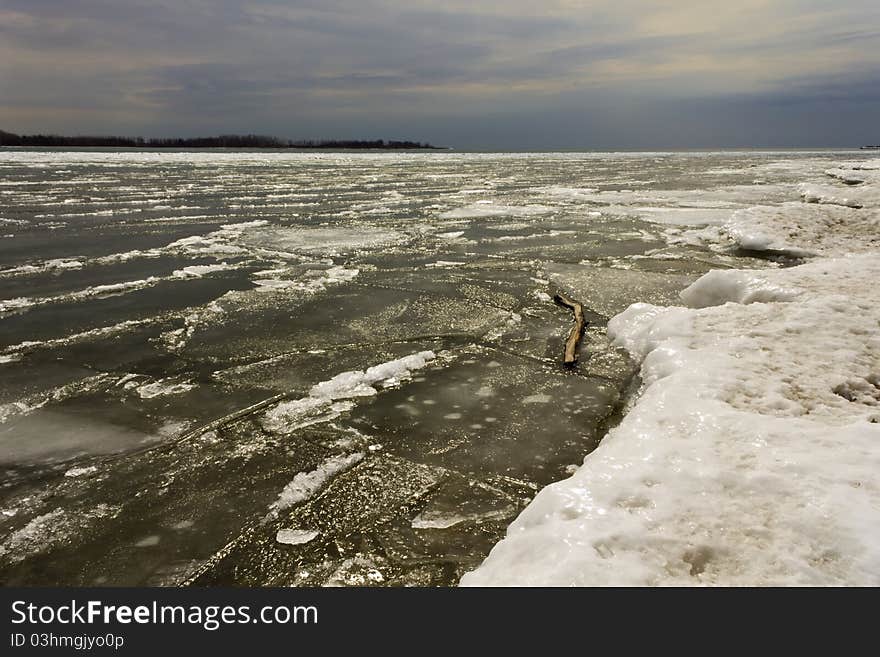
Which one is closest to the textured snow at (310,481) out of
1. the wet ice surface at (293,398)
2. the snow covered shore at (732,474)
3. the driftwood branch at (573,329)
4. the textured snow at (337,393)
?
the wet ice surface at (293,398)

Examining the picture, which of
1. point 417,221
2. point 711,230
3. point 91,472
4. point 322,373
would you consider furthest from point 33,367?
point 711,230

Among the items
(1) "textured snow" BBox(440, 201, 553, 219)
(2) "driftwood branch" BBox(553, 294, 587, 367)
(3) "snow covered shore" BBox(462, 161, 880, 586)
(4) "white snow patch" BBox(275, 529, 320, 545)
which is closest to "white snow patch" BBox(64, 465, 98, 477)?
(4) "white snow patch" BBox(275, 529, 320, 545)

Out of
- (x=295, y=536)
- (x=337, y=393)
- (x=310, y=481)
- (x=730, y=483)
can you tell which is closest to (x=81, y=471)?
(x=310, y=481)

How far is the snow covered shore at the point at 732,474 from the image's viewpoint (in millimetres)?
1688

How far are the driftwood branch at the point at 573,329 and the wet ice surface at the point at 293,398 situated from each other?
115 millimetres

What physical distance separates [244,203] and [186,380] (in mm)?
11580

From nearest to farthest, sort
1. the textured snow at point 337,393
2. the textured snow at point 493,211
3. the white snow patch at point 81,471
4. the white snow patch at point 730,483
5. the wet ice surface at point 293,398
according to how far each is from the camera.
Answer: the white snow patch at point 730,483 → the wet ice surface at point 293,398 → the white snow patch at point 81,471 → the textured snow at point 337,393 → the textured snow at point 493,211

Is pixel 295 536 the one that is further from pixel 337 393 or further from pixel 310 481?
pixel 337 393

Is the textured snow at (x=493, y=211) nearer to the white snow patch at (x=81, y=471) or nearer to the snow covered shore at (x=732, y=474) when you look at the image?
the snow covered shore at (x=732, y=474)

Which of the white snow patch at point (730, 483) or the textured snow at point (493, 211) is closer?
the white snow patch at point (730, 483)

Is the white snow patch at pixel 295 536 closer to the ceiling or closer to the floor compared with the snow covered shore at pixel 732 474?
closer to the floor

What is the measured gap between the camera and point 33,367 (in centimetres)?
373

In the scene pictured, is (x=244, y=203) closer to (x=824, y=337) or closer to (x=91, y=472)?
(x=91, y=472)

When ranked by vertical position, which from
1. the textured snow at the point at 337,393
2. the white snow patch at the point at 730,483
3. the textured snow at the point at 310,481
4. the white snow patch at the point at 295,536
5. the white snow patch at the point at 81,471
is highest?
the white snow patch at the point at 730,483
